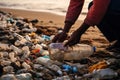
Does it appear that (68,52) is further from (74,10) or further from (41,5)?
(41,5)

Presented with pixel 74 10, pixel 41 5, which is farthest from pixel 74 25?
pixel 41 5

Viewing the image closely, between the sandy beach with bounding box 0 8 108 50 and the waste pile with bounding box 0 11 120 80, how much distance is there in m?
0.84

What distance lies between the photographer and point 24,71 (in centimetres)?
379

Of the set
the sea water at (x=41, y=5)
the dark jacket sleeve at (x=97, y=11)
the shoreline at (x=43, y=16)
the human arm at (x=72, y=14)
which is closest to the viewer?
the dark jacket sleeve at (x=97, y=11)

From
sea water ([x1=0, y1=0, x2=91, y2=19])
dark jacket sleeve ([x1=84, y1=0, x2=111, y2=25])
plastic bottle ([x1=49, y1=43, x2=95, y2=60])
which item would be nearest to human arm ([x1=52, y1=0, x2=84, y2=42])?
plastic bottle ([x1=49, y1=43, x2=95, y2=60])

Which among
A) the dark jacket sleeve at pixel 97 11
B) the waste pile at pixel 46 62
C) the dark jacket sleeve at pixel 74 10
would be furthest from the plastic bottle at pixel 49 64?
the dark jacket sleeve at pixel 97 11

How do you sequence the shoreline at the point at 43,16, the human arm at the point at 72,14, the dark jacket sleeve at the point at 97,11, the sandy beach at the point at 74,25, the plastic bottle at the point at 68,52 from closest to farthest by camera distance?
Answer: the dark jacket sleeve at the point at 97,11, the human arm at the point at 72,14, the plastic bottle at the point at 68,52, the sandy beach at the point at 74,25, the shoreline at the point at 43,16

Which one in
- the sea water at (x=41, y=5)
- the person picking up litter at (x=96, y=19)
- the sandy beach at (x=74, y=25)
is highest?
the person picking up litter at (x=96, y=19)

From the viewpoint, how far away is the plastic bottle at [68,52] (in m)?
4.39

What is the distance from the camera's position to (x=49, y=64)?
4.20m

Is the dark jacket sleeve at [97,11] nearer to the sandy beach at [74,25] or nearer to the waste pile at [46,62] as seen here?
the waste pile at [46,62]

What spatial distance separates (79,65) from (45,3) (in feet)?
24.3

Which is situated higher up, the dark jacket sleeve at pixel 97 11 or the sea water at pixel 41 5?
the dark jacket sleeve at pixel 97 11

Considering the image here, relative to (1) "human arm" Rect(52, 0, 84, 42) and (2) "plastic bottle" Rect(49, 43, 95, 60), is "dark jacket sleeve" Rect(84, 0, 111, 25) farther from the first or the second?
(2) "plastic bottle" Rect(49, 43, 95, 60)
